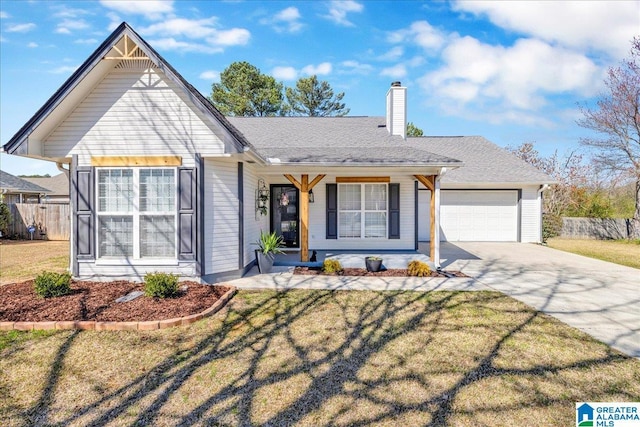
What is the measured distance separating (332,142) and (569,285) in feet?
24.5

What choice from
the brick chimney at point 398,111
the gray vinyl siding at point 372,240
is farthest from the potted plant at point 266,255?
the brick chimney at point 398,111

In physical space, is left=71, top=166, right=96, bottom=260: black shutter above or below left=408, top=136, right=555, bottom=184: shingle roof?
below

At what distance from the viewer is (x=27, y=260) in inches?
405

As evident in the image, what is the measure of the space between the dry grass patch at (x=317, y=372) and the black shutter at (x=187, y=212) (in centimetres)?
201

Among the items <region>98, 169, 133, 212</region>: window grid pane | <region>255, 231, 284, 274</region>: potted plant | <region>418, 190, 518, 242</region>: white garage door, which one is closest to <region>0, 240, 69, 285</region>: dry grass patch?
<region>98, 169, 133, 212</region>: window grid pane

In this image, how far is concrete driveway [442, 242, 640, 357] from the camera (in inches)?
194

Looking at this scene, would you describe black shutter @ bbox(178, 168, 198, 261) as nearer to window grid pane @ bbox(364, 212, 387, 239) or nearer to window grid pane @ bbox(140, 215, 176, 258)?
window grid pane @ bbox(140, 215, 176, 258)

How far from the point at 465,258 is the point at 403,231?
214 centimetres

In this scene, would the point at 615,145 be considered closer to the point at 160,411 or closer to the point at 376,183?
the point at 376,183

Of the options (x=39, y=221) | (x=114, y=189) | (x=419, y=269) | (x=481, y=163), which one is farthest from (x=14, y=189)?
(x=481, y=163)

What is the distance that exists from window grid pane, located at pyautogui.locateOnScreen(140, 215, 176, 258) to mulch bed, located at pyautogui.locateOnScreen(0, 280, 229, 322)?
75 cm

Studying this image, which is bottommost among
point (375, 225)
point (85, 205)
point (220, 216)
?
point (375, 225)

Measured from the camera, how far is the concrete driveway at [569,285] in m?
4.93

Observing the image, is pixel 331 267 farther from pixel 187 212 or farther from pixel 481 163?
pixel 481 163
